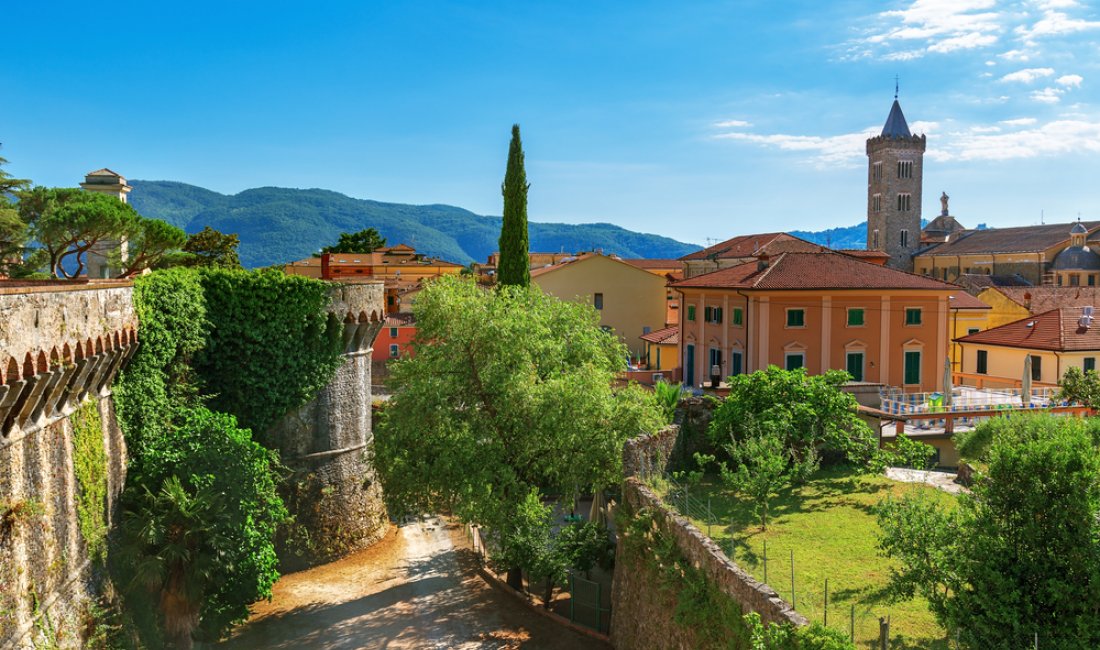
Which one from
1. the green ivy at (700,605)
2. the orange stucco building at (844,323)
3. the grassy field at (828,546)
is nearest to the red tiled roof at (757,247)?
the orange stucco building at (844,323)

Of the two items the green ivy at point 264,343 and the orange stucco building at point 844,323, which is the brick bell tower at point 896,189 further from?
the green ivy at point 264,343

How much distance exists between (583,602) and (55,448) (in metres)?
12.9

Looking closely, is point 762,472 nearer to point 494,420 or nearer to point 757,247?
point 494,420

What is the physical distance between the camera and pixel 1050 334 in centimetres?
4125

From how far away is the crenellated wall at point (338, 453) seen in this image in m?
25.1

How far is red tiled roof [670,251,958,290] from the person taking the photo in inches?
1571

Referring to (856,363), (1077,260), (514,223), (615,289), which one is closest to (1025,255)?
(1077,260)

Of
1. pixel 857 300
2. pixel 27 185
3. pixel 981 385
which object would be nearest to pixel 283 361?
pixel 27 185

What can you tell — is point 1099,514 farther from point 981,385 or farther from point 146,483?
point 981,385

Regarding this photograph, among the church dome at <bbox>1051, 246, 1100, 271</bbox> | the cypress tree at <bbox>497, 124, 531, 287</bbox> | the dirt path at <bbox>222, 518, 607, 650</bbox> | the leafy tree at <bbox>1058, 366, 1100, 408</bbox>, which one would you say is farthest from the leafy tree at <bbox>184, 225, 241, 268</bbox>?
the church dome at <bbox>1051, 246, 1100, 271</bbox>

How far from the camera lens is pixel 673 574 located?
53.3 ft

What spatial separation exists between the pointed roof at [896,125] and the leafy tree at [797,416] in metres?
105

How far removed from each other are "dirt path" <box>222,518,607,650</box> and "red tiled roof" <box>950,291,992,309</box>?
3711 centimetres

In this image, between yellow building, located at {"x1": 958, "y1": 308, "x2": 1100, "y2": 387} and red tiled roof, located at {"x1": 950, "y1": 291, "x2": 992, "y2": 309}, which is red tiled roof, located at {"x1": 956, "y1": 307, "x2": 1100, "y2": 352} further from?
red tiled roof, located at {"x1": 950, "y1": 291, "x2": 992, "y2": 309}
